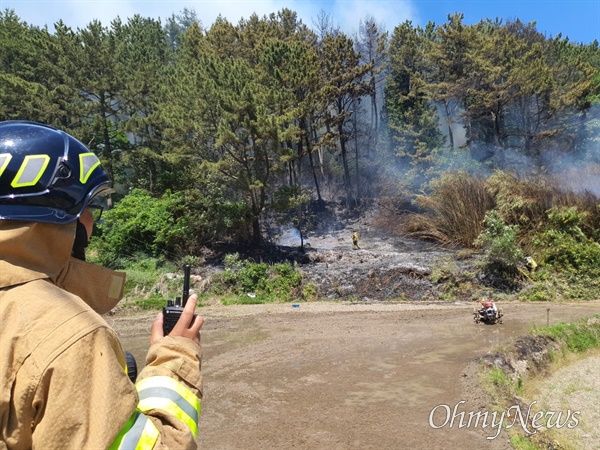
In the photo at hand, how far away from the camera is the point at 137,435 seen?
1150mm

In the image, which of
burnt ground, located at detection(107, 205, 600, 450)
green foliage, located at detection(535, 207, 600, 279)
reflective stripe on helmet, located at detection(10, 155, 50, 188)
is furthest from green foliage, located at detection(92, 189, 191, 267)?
reflective stripe on helmet, located at detection(10, 155, 50, 188)

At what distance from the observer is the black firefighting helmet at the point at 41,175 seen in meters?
1.28

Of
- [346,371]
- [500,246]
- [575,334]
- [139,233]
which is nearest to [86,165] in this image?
[346,371]

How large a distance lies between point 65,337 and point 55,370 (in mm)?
73

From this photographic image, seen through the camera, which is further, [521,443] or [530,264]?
[530,264]

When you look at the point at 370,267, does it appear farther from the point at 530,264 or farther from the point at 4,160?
the point at 4,160

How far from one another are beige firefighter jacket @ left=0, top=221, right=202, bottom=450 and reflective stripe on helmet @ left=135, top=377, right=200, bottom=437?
0.05 feet

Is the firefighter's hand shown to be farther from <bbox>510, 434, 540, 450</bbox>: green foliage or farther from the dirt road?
<bbox>510, 434, 540, 450</bbox>: green foliage

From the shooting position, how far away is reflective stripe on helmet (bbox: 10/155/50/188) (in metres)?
1.31

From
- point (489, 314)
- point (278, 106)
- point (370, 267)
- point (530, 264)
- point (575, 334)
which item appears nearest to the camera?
point (575, 334)

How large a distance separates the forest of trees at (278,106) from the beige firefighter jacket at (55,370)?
16376mm

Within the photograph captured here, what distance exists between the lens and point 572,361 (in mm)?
9219

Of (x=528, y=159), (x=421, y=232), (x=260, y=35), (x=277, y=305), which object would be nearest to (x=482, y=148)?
(x=528, y=159)

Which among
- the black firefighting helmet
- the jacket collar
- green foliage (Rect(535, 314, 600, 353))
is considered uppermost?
the black firefighting helmet
